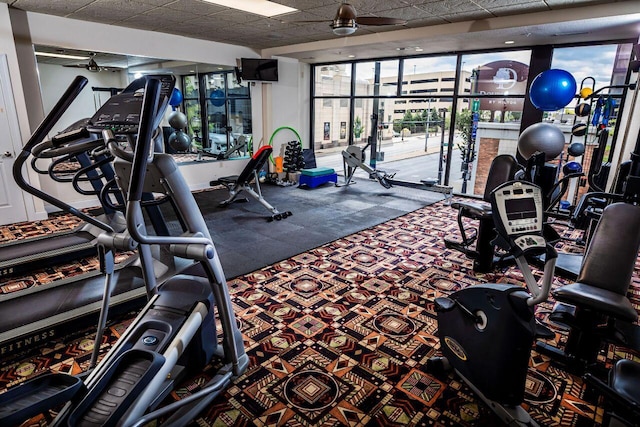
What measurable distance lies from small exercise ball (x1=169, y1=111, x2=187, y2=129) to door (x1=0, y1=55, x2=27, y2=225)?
2.61 m

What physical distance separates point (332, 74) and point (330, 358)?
7995mm

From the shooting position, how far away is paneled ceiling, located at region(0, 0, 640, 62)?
15.0ft

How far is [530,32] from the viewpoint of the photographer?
17.1ft

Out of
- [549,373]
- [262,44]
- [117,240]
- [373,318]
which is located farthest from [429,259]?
[262,44]

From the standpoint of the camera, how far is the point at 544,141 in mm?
3635

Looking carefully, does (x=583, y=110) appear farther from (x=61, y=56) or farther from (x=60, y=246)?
(x=61, y=56)

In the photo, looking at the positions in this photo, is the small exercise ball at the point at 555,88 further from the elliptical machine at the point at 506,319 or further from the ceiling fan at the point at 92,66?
the ceiling fan at the point at 92,66

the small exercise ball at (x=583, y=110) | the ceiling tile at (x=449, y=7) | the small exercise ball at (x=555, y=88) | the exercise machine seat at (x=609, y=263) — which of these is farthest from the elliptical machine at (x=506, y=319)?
the small exercise ball at (x=583, y=110)

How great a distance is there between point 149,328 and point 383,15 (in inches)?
195

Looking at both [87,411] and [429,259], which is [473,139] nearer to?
[429,259]

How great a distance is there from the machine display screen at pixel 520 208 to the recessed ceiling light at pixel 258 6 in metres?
4.10

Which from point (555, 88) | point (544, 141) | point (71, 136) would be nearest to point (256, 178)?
point (71, 136)

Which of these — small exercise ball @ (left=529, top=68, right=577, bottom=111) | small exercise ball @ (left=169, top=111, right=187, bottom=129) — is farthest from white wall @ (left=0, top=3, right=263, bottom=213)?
small exercise ball @ (left=529, top=68, right=577, bottom=111)

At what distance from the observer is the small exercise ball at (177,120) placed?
24.2 ft
